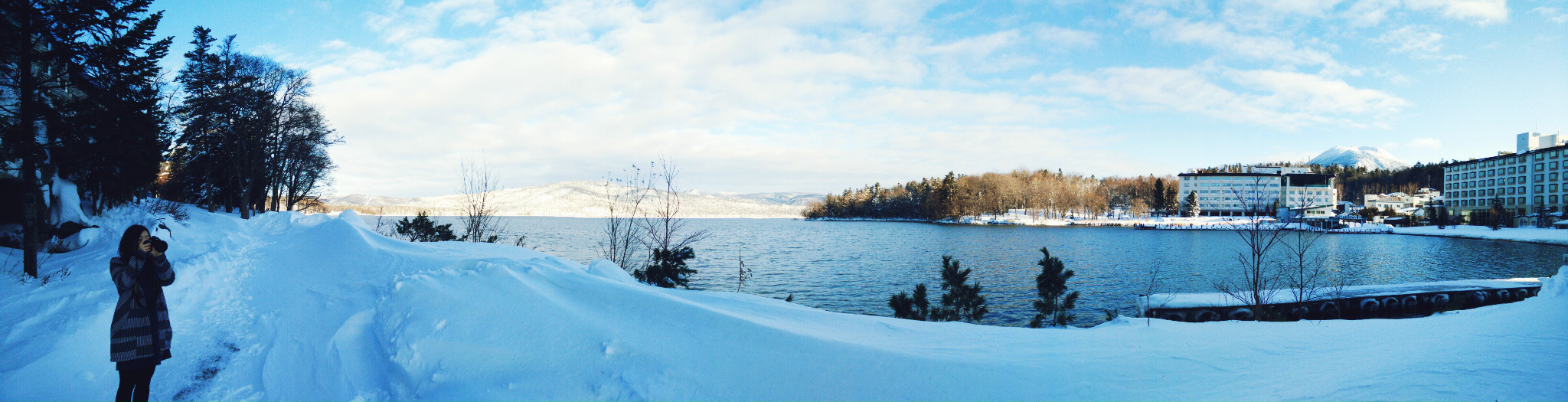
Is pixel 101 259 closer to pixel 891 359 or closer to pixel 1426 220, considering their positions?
pixel 891 359

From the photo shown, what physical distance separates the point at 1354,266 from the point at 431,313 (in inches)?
1834

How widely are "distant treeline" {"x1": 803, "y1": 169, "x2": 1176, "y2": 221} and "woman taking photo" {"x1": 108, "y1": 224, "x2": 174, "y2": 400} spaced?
11116cm

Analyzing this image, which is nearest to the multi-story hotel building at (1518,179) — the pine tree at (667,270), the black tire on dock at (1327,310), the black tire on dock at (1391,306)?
the black tire on dock at (1391,306)

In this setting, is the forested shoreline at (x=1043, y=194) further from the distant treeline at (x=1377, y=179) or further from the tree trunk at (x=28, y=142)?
the tree trunk at (x=28, y=142)

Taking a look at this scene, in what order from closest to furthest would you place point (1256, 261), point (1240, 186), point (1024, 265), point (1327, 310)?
point (1256, 261) < point (1327, 310) < point (1024, 265) < point (1240, 186)

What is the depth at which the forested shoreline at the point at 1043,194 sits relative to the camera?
108312 mm

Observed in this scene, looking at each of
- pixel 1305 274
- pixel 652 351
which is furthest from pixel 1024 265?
pixel 652 351

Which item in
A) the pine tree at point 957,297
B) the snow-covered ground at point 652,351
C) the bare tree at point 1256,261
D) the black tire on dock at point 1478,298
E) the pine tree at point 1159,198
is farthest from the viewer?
the pine tree at point 1159,198

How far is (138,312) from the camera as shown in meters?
4.22

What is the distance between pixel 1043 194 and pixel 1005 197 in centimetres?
701

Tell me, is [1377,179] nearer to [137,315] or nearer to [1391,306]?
[1391,306]

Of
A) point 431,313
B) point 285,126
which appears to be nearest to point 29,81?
point 431,313

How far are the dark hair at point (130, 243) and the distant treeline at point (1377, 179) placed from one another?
533ft

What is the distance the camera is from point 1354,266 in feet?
112
